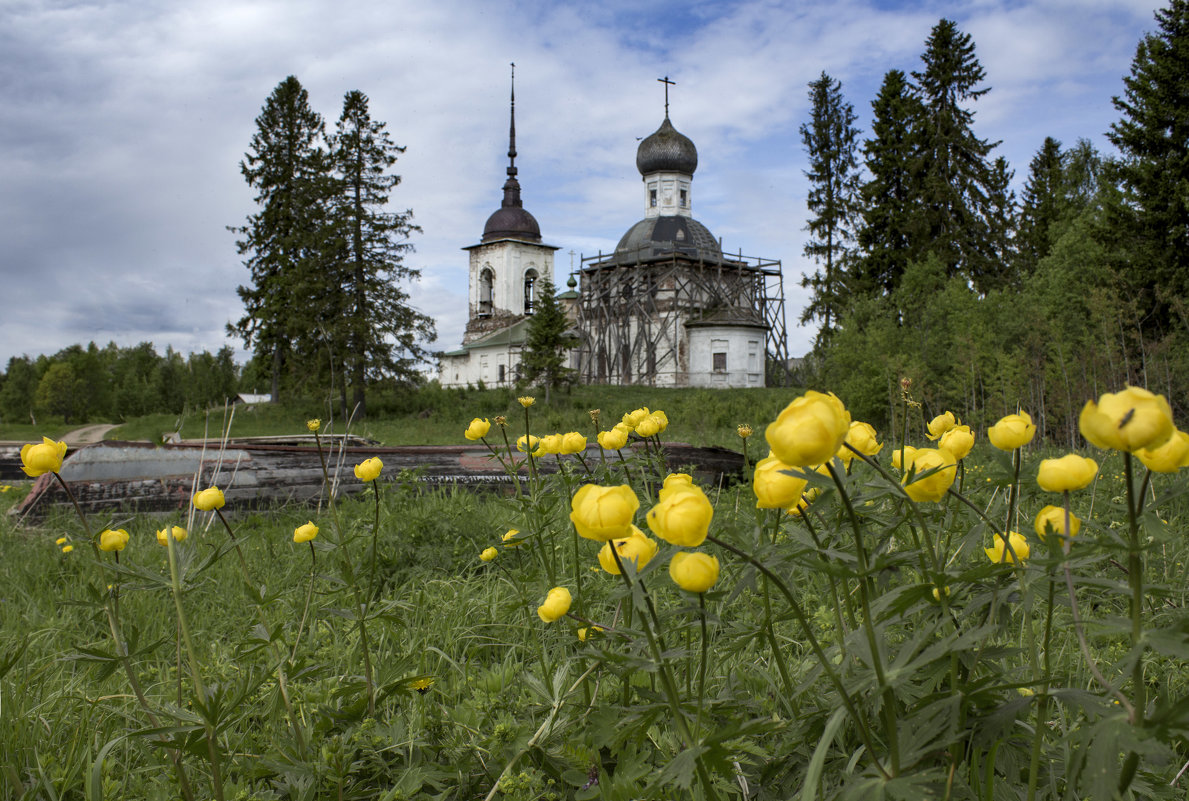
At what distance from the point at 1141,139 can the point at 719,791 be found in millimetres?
16141

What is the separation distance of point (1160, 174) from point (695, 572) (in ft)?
52.6

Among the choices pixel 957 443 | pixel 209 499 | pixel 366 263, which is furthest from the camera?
pixel 366 263

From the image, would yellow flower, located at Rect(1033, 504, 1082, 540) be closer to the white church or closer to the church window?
the white church

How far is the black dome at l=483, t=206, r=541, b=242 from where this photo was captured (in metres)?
42.7

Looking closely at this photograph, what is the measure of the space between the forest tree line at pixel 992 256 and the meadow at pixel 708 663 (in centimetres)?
100

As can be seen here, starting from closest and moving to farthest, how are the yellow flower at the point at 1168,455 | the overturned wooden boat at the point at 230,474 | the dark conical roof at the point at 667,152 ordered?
the yellow flower at the point at 1168,455 < the overturned wooden boat at the point at 230,474 < the dark conical roof at the point at 667,152

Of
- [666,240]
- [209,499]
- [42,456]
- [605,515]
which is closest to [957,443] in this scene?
[605,515]

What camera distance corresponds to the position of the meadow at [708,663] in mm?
834

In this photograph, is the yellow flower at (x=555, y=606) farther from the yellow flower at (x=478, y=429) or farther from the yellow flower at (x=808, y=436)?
the yellow flower at (x=478, y=429)

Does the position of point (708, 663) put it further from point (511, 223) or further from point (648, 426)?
point (511, 223)

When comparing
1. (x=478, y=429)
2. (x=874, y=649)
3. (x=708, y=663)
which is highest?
(x=478, y=429)

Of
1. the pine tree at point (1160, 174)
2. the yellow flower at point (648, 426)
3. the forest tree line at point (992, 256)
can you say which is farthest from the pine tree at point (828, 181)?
the yellow flower at point (648, 426)

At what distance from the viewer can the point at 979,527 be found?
1.01m

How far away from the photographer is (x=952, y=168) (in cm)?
2400
